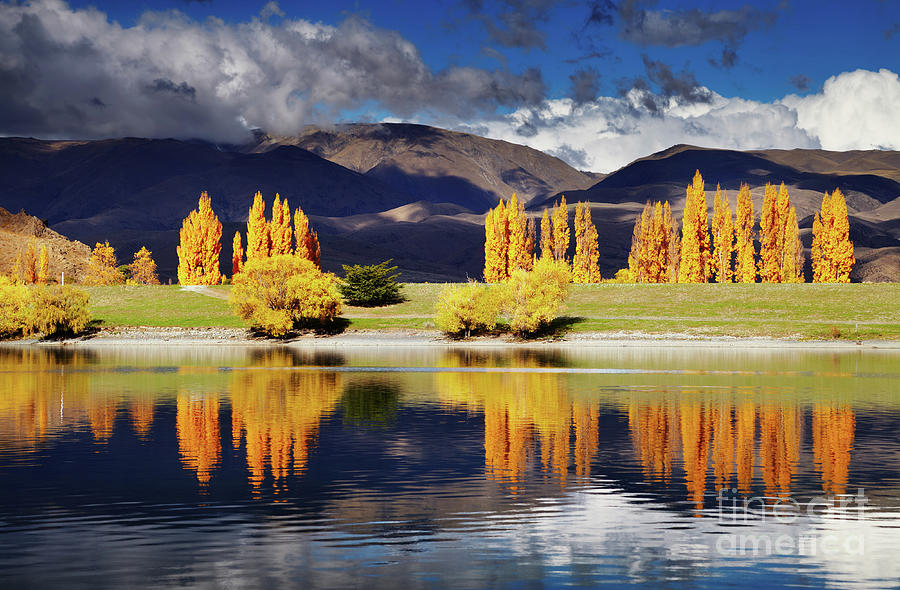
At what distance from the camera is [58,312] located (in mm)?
93188

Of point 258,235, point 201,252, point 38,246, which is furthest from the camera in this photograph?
point 38,246

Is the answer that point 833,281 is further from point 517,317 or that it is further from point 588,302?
point 517,317

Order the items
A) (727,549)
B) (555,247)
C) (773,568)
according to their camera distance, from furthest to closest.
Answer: (555,247) < (727,549) < (773,568)

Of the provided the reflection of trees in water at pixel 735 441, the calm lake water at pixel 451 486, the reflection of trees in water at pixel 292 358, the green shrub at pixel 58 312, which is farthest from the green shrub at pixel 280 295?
the reflection of trees in water at pixel 735 441

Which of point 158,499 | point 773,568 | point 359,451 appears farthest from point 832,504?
point 158,499

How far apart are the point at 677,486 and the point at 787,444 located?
8.33 meters

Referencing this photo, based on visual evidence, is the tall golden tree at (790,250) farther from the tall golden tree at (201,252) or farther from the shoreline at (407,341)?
the tall golden tree at (201,252)

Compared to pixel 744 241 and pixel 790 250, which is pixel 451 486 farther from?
pixel 790 250

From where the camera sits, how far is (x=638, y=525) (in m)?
19.2

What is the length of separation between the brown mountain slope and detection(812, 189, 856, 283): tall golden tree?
432 ft

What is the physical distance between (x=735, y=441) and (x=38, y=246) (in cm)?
17005

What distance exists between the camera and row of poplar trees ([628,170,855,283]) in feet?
401

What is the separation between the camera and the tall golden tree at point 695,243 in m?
126

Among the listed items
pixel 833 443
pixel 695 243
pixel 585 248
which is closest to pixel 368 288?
pixel 695 243
